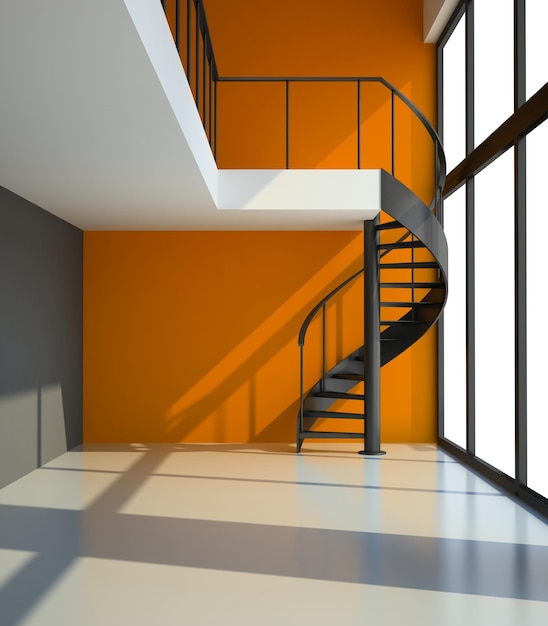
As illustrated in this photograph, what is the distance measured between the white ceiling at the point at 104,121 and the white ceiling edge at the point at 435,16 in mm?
2556

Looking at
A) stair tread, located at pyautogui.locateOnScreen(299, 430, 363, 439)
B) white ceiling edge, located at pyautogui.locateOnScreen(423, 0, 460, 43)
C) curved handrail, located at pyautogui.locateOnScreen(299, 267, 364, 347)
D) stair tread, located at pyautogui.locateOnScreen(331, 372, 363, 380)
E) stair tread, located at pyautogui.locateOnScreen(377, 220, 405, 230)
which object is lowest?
stair tread, located at pyautogui.locateOnScreen(299, 430, 363, 439)

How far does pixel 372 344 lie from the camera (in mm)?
8422

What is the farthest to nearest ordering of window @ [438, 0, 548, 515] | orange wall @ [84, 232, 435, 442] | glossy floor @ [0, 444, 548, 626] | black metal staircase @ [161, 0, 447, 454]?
orange wall @ [84, 232, 435, 442] → black metal staircase @ [161, 0, 447, 454] → window @ [438, 0, 548, 515] → glossy floor @ [0, 444, 548, 626]

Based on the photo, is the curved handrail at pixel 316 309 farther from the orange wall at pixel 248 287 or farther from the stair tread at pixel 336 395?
the stair tread at pixel 336 395

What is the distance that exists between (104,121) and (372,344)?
4411mm

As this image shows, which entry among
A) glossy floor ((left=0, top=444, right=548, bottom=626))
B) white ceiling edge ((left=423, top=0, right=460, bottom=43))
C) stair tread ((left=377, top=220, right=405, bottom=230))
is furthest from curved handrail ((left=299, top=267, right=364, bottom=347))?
white ceiling edge ((left=423, top=0, right=460, bottom=43))

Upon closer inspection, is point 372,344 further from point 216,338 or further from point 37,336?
point 37,336

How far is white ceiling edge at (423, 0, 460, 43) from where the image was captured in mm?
8660

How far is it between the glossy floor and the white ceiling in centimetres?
254

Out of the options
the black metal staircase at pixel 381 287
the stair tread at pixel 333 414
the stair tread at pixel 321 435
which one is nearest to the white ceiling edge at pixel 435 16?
the black metal staircase at pixel 381 287

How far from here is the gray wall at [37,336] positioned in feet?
22.9

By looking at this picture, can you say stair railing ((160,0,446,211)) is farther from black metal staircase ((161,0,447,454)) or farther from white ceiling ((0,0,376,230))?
white ceiling ((0,0,376,230))

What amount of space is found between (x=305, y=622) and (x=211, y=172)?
4.35m

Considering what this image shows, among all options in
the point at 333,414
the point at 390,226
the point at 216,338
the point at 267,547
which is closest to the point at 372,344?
the point at 333,414
